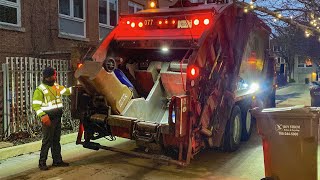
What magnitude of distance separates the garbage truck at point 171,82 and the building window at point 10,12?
5.30 metres

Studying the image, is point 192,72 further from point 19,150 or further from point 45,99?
point 19,150

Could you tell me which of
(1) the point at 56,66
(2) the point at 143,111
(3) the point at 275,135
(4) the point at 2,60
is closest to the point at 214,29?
(2) the point at 143,111

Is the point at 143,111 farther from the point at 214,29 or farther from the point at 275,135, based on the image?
the point at 275,135

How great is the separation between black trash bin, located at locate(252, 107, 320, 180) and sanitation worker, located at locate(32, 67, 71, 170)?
3145 mm

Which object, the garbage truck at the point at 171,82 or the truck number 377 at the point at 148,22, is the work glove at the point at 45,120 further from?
the truck number 377 at the point at 148,22

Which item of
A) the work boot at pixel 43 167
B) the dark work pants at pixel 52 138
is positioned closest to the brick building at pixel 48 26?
the dark work pants at pixel 52 138

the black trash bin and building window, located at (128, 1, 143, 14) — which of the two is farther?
building window, located at (128, 1, 143, 14)

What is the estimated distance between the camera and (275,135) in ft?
15.3

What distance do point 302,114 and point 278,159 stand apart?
635 millimetres

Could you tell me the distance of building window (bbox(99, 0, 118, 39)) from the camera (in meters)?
15.9

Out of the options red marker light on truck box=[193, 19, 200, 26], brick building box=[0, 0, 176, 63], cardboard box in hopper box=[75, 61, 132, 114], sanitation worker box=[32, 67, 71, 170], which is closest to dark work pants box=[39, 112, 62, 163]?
sanitation worker box=[32, 67, 71, 170]

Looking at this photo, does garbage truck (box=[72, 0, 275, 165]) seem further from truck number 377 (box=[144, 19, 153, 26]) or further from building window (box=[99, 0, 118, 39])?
building window (box=[99, 0, 118, 39])

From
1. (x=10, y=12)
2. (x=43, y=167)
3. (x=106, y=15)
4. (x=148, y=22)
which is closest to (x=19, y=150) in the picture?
(x=43, y=167)

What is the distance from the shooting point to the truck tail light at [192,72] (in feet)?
17.6
